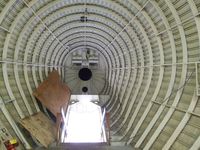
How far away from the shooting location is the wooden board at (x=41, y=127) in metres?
11.8

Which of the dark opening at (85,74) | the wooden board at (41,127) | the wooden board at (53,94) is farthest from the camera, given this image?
Answer: the dark opening at (85,74)

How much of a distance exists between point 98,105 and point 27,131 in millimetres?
8385

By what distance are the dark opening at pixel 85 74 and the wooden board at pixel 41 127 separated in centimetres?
938

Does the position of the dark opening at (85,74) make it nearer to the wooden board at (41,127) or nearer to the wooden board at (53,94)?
the wooden board at (53,94)

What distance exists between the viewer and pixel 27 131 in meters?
12.4

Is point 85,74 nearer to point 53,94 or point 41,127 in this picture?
point 53,94

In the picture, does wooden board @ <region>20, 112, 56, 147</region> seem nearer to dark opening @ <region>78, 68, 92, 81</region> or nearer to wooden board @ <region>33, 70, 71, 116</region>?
wooden board @ <region>33, 70, 71, 116</region>

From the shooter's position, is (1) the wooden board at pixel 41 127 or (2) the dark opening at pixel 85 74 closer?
(1) the wooden board at pixel 41 127

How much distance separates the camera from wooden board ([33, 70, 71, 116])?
1435cm

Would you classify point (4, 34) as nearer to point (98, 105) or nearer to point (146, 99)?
point (146, 99)

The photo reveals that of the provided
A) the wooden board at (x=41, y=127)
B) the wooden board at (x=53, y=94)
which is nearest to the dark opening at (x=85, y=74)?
the wooden board at (x=53, y=94)

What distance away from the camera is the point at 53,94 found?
1553cm

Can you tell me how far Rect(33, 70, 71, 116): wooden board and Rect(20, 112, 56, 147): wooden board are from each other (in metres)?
0.78

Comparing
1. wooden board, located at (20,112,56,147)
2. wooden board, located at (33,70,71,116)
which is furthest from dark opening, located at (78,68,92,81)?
wooden board, located at (20,112,56,147)
